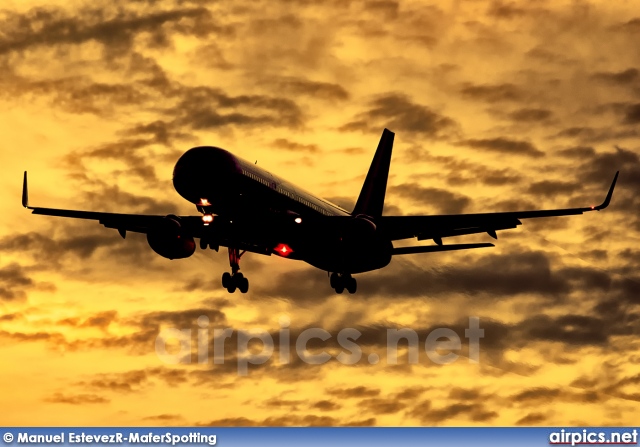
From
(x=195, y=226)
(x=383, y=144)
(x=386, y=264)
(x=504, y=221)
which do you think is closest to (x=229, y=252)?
(x=195, y=226)

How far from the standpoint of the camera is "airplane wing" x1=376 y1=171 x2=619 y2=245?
6050 centimetres

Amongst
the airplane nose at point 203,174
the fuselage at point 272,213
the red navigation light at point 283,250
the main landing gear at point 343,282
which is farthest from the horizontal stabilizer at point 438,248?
the airplane nose at point 203,174

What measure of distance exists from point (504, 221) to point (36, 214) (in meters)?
29.2

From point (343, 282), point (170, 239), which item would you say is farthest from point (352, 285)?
point (170, 239)

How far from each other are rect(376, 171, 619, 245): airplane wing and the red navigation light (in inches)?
228

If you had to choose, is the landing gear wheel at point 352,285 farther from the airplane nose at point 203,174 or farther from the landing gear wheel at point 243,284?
the airplane nose at point 203,174

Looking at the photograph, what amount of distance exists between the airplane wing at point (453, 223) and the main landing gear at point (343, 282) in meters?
5.08

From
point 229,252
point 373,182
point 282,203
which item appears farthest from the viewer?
point 373,182

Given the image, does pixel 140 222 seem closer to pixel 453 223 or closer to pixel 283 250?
pixel 283 250

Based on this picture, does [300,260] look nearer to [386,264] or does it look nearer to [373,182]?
[386,264]

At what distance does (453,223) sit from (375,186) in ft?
74.9

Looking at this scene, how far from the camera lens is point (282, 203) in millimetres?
64125

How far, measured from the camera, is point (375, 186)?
86.5 metres

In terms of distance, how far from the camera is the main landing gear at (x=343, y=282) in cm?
7212
